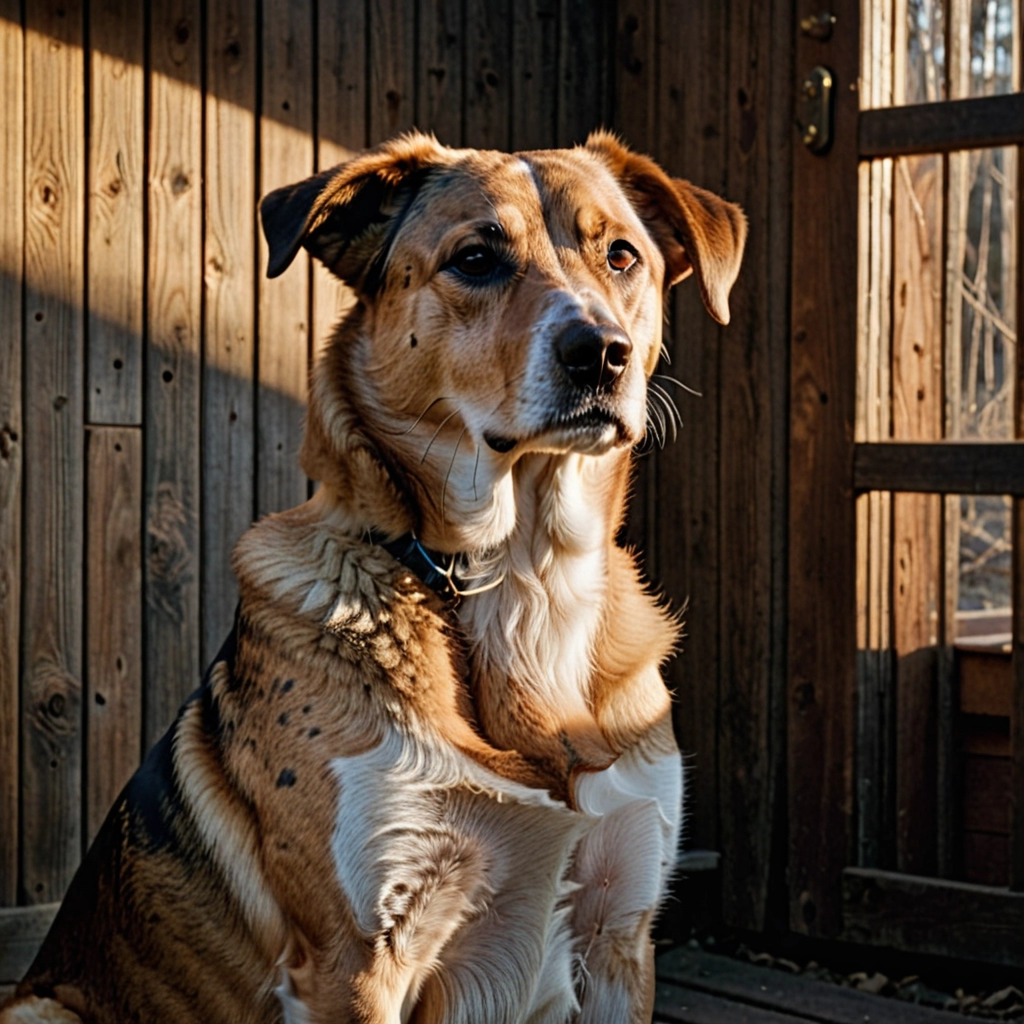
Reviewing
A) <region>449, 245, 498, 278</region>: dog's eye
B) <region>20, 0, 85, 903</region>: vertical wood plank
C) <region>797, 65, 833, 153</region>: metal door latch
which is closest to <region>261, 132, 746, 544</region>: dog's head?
<region>449, 245, 498, 278</region>: dog's eye

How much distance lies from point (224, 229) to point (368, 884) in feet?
6.42

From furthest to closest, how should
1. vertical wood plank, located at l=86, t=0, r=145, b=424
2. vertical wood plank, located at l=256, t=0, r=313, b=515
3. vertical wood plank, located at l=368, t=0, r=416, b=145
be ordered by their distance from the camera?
vertical wood plank, located at l=368, t=0, r=416, b=145
vertical wood plank, located at l=256, t=0, r=313, b=515
vertical wood plank, located at l=86, t=0, r=145, b=424

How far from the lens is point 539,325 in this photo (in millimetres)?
2211

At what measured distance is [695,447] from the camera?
3947 millimetres

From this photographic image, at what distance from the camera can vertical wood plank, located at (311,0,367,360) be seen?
368cm

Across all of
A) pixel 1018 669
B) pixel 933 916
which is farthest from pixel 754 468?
pixel 933 916

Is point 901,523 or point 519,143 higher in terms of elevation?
point 519,143

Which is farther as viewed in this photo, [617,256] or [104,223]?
[104,223]

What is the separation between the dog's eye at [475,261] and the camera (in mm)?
2340

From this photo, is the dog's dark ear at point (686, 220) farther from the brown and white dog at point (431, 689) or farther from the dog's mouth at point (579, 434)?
the dog's mouth at point (579, 434)

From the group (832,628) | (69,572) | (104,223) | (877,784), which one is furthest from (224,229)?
(877,784)

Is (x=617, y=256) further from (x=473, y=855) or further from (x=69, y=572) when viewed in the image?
(x=69, y=572)

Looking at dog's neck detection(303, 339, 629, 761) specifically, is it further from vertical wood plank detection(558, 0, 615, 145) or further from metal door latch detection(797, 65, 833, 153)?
vertical wood plank detection(558, 0, 615, 145)

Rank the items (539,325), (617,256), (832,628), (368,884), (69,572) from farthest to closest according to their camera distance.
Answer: (832,628) < (69,572) < (617,256) < (539,325) < (368,884)
